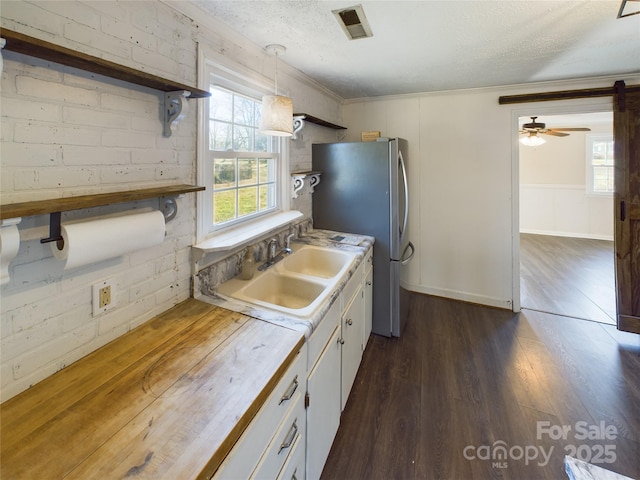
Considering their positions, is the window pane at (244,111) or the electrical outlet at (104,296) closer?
the electrical outlet at (104,296)

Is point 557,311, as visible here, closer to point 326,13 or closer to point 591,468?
point 591,468

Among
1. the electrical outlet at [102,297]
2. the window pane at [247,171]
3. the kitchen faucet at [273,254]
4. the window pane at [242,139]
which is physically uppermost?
the window pane at [242,139]

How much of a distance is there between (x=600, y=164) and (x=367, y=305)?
6.41 m

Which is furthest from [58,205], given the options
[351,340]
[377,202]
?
[377,202]

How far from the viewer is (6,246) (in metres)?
0.72

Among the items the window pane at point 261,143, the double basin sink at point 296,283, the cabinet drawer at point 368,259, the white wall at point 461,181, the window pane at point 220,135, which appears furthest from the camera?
the white wall at point 461,181

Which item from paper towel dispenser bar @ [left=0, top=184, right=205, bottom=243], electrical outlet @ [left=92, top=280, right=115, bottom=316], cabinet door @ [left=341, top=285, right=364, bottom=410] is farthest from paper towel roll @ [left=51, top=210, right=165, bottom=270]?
cabinet door @ [left=341, top=285, right=364, bottom=410]

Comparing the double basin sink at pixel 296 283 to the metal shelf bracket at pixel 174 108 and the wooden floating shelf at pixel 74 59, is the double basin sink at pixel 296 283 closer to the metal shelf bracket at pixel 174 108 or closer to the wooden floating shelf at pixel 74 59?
the metal shelf bracket at pixel 174 108

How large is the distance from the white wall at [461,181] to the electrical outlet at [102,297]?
8.29 feet

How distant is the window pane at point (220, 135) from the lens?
1.64 meters

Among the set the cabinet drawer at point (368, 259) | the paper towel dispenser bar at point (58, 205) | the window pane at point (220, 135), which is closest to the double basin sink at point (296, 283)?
the cabinet drawer at point (368, 259)

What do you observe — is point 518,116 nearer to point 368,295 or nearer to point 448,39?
point 448,39

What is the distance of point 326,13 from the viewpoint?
1.55 meters

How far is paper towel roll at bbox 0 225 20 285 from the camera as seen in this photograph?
0.71 meters
